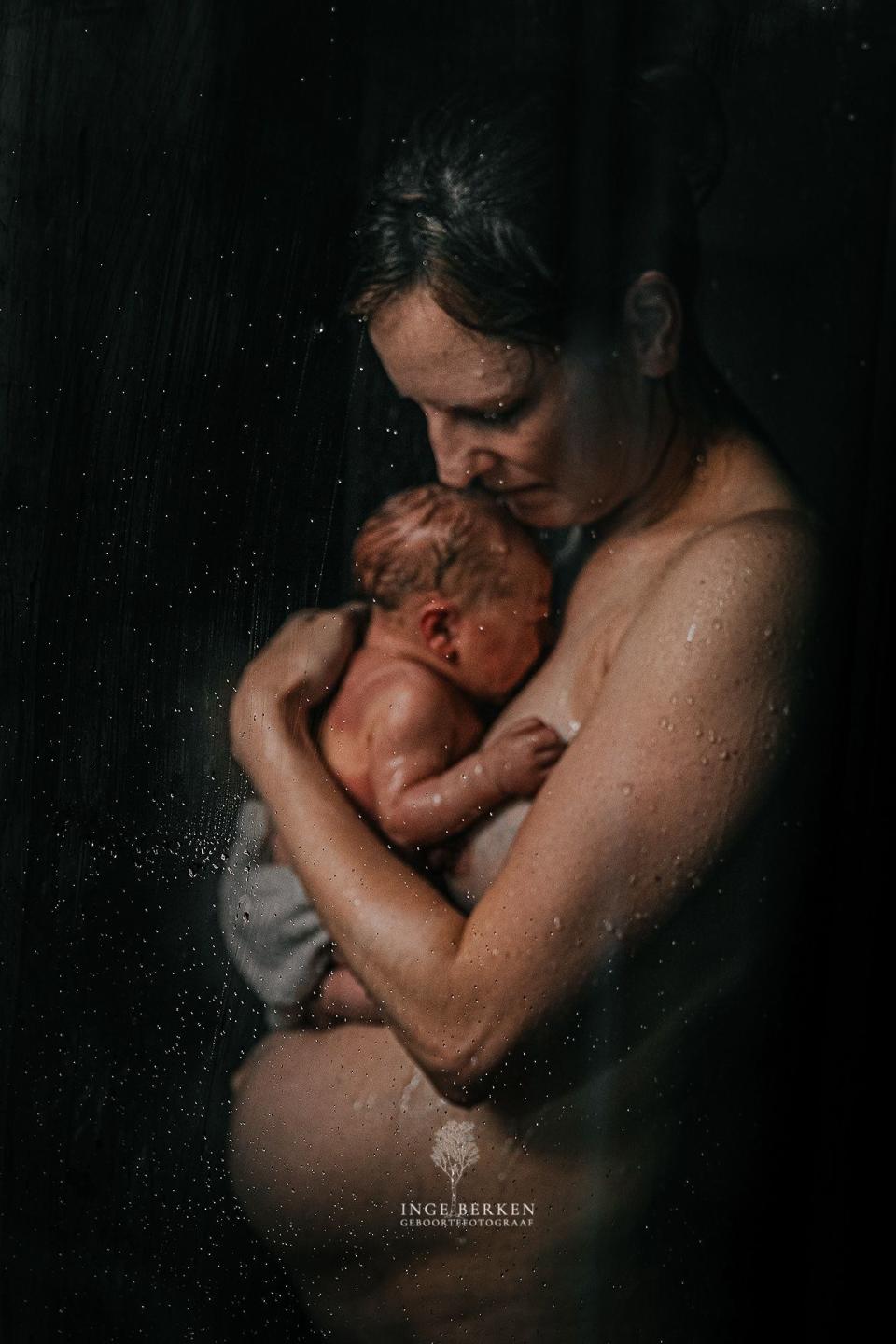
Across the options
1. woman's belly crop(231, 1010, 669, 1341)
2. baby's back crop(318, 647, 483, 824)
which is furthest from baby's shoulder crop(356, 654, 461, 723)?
woman's belly crop(231, 1010, 669, 1341)

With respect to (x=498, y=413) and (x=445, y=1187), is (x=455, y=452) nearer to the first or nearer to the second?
(x=498, y=413)

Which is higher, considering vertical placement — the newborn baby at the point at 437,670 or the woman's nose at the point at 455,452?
the woman's nose at the point at 455,452

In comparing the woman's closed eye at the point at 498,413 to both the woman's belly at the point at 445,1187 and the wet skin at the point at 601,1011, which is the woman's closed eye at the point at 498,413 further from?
the woman's belly at the point at 445,1187

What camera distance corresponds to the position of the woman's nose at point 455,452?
1.82ft

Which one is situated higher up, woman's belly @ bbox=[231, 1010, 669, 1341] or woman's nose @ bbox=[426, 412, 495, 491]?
woman's nose @ bbox=[426, 412, 495, 491]

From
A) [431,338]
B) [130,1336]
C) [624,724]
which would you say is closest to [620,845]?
[624,724]

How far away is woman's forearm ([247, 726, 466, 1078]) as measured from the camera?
56cm

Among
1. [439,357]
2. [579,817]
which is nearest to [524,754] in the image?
[579,817]

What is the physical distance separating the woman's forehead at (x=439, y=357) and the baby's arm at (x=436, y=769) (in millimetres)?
102

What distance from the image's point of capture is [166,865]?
63cm

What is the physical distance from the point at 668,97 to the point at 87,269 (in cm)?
24

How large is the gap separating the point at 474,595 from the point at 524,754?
0.18ft

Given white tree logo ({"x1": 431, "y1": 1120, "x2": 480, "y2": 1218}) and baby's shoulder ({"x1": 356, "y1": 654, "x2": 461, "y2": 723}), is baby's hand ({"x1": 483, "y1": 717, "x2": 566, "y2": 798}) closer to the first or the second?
baby's shoulder ({"x1": 356, "y1": 654, "x2": 461, "y2": 723})

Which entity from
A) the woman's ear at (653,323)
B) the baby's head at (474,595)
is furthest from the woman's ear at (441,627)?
the woman's ear at (653,323)
